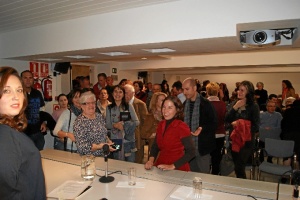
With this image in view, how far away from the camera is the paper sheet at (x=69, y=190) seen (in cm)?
158

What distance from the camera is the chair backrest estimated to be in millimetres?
3322

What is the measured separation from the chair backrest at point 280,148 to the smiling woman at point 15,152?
318 cm

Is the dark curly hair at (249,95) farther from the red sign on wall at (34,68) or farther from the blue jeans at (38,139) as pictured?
the red sign on wall at (34,68)

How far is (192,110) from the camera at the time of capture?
9.89ft

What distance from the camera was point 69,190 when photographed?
5.44 feet

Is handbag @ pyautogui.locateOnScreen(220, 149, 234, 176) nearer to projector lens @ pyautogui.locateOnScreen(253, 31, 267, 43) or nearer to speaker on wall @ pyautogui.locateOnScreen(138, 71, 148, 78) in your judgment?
projector lens @ pyautogui.locateOnScreen(253, 31, 267, 43)

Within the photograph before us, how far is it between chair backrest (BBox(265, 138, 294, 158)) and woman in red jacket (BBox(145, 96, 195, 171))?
1857 mm

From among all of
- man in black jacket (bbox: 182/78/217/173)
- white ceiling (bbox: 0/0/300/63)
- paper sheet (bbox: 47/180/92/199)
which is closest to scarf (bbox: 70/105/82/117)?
white ceiling (bbox: 0/0/300/63)

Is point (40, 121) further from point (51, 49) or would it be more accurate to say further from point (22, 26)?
point (22, 26)

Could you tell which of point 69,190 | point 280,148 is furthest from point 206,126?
point 69,190

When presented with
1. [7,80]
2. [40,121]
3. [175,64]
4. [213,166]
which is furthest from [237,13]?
[175,64]

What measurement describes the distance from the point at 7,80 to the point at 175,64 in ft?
21.4

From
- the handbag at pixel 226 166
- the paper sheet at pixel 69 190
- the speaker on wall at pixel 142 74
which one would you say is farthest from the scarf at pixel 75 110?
the speaker on wall at pixel 142 74

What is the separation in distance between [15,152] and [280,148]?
338 cm
